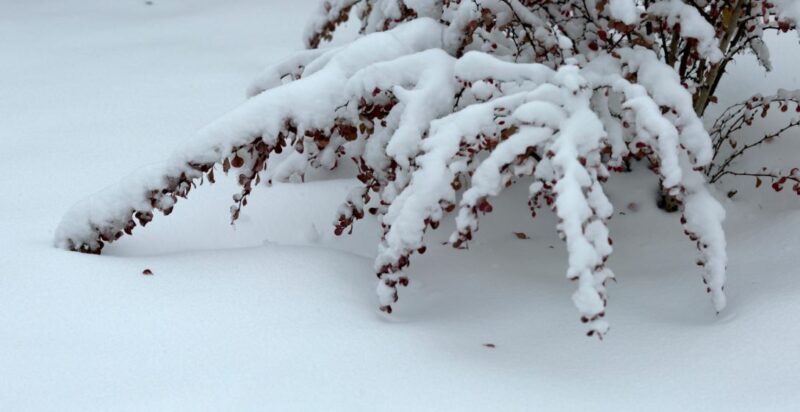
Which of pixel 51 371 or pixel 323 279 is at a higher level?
pixel 323 279

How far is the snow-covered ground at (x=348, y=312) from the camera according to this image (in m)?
1.77

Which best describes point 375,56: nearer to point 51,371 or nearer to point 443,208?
point 443,208

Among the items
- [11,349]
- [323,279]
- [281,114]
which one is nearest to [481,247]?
[323,279]

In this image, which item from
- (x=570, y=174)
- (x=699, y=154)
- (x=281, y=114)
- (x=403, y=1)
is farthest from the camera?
(x=403, y=1)

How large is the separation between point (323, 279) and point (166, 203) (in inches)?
17.6

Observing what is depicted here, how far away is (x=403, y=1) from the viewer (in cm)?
254

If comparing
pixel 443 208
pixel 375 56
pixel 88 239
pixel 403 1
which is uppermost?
pixel 403 1

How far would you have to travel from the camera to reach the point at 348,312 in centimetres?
210

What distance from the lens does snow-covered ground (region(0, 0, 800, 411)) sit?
1.77m

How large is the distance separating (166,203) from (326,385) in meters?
0.73

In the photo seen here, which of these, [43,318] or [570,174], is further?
[43,318]

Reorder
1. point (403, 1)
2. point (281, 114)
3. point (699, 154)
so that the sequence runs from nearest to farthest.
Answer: point (699, 154) → point (281, 114) → point (403, 1)

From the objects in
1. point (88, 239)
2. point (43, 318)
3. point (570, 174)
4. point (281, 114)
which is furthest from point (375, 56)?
point (43, 318)

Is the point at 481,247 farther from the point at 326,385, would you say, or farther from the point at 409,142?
the point at 326,385
